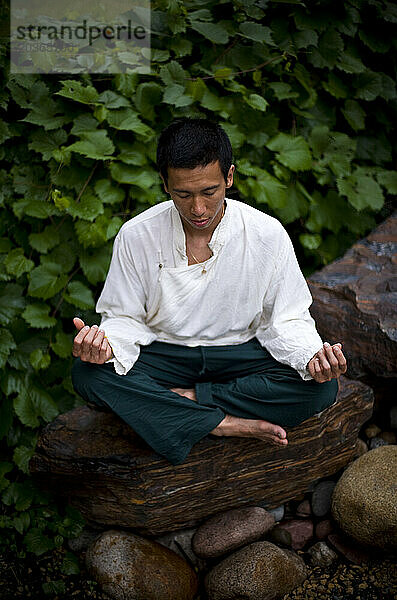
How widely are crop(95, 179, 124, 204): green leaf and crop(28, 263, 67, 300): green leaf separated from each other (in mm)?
473

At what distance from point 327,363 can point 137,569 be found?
4.23 feet

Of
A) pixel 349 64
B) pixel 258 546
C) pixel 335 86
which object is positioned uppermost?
pixel 349 64

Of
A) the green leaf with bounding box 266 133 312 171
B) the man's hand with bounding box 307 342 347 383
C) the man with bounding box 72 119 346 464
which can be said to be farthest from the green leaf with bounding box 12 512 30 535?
the green leaf with bounding box 266 133 312 171

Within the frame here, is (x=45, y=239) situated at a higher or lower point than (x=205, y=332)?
lower

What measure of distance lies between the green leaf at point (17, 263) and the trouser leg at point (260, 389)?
49.1 inches

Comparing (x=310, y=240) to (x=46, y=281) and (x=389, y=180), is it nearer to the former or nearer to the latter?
(x=389, y=180)

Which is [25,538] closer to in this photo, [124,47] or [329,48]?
[124,47]

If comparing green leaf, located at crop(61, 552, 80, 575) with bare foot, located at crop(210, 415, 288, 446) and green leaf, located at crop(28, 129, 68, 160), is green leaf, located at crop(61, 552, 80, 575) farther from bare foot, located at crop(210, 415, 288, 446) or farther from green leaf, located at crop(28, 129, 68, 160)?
green leaf, located at crop(28, 129, 68, 160)

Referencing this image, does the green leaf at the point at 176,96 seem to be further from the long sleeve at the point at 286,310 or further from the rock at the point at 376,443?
the rock at the point at 376,443

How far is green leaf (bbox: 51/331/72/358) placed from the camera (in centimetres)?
374

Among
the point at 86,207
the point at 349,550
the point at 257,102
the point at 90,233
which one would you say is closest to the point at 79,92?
the point at 86,207

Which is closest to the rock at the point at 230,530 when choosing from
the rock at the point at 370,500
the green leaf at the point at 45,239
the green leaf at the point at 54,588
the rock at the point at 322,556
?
the rock at the point at 322,556

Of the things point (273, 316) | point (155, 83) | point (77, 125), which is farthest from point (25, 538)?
point (155, 83)

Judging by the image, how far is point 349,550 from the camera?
10.2 ft
